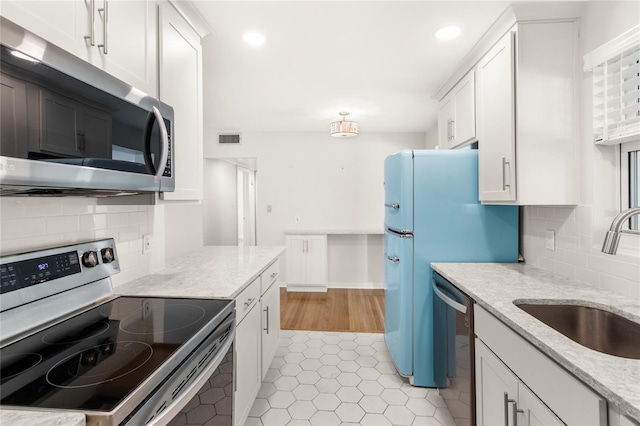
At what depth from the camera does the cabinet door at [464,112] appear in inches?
90.2

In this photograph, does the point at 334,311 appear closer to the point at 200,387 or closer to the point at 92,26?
the point at 200,387

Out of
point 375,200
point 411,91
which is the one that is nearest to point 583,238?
point 411,91

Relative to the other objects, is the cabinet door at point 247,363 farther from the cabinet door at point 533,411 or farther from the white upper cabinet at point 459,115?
the white upper cabinet at point 459,115

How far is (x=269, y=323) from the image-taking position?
2.25m

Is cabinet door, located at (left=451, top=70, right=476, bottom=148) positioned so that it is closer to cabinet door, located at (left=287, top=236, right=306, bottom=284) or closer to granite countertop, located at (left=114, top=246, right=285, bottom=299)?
granite countertop, located at (left=114, top=246, right=285, bottom=299)

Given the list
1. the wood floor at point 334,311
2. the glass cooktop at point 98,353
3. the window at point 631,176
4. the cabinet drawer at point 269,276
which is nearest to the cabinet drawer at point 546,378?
the window at point 631,176

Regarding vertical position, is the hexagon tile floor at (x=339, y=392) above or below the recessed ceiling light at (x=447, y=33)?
below

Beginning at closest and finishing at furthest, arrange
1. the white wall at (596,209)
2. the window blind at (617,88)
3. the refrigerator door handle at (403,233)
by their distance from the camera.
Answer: the window blind at (617,88) < the white wall at (596,209) < the refrigerator door handle at (403,233)

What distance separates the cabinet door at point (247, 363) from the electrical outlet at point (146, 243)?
697mm

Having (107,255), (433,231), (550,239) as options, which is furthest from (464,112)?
(107,255)

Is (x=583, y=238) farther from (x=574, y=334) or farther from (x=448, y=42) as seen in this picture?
(x=448, y=42)

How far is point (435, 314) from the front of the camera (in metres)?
2.09

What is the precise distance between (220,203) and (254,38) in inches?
162

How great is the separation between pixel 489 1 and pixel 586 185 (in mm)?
1130
